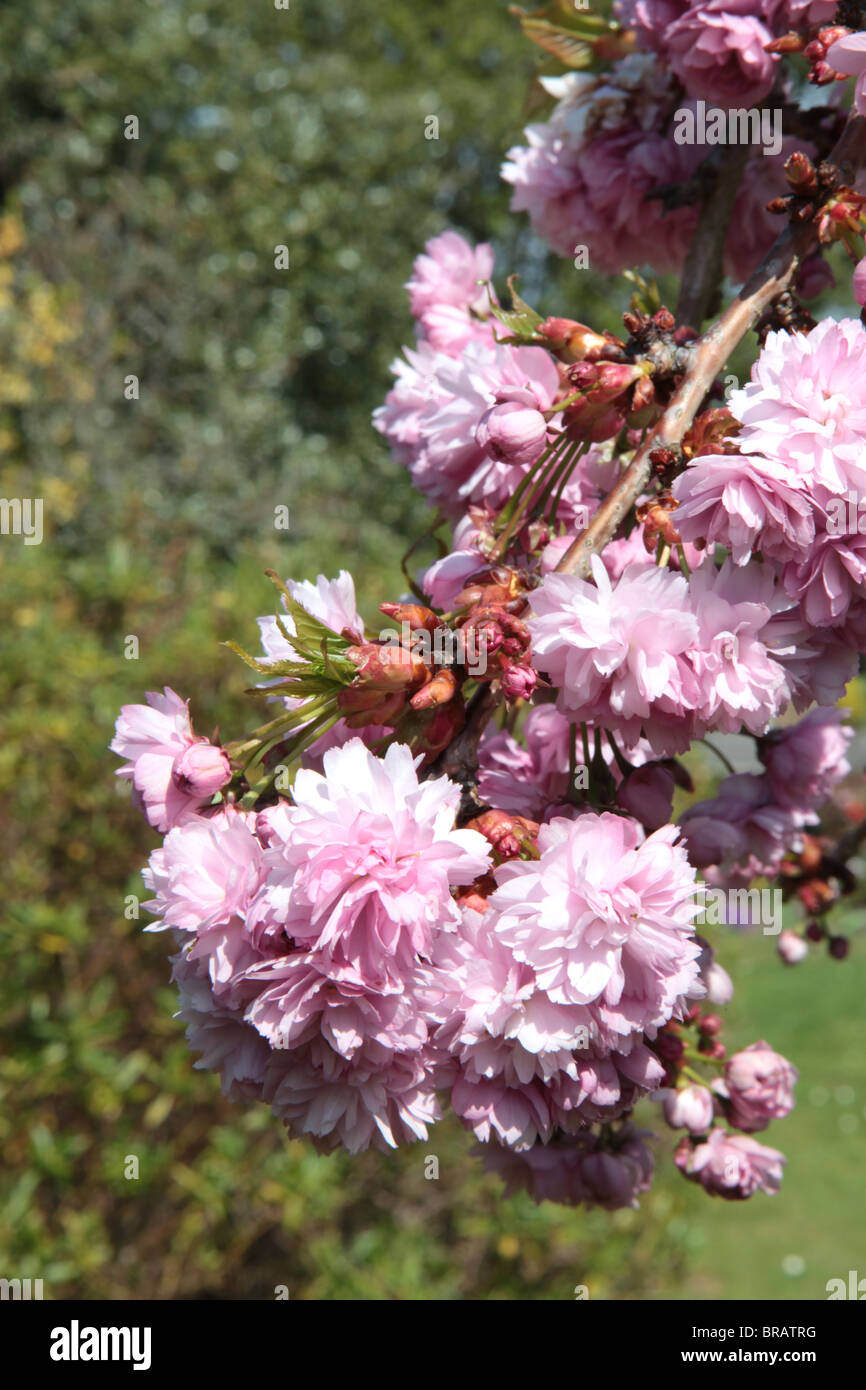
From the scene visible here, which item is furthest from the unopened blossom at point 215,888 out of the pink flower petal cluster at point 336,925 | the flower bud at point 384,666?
the flower bud at point 384,666

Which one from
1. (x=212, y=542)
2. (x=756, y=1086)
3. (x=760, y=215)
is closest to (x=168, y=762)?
(x=756, y=1086)

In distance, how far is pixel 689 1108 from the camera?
1.10 metres

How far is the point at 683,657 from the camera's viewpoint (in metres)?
0.73

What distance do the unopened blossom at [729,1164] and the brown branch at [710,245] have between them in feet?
2.68

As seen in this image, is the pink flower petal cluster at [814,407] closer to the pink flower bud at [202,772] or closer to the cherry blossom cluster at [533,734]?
the cherry blossom cluster at [533,734]

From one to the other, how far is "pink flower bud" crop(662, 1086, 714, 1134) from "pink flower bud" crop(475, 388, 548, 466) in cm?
65

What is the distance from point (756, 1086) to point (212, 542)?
5.38 meters

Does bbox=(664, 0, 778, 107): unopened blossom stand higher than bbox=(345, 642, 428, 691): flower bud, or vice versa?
bbox=(664, 0, 778, 107): unopened blossom

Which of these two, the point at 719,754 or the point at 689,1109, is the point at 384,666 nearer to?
the point at 719,754

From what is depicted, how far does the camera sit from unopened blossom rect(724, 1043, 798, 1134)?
1136 mm

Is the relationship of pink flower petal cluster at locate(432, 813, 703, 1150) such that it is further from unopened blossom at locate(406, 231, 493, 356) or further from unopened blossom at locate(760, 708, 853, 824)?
unopened blossom at locate(406, 231, 493, 356)

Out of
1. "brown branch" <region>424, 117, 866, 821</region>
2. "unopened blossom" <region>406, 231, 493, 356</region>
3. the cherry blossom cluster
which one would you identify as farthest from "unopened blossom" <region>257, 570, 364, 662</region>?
"unopened blossom" <region>406, 231, 493, 356</region>

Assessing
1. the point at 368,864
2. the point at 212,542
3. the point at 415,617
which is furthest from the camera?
the point at 212,542

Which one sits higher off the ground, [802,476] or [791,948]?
[802,476]
